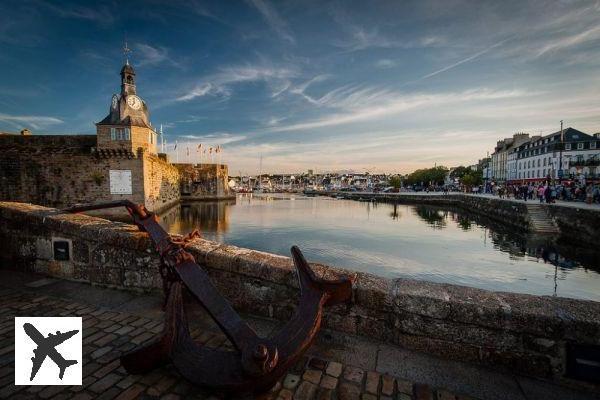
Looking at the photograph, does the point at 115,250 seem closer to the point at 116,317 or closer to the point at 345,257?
the point at 116,317

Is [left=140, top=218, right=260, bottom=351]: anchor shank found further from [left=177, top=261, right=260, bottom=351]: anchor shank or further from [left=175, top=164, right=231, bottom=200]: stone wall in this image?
[left=175, top=164, right=231, bottom=200]: stone wall

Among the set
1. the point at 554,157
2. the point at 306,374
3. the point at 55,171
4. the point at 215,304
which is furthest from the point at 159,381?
the point at 554,157

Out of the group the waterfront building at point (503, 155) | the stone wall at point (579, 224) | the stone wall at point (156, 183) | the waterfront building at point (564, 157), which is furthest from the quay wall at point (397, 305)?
the waterfront building at point (503, 155)

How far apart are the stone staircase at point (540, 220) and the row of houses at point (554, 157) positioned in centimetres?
2383

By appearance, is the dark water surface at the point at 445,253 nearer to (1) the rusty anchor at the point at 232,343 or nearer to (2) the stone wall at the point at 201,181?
(1) the rusty anchor at the point at 232,343

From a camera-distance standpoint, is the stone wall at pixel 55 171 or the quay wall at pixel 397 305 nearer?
the quay wall at pixel 397 305

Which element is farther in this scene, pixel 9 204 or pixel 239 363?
pixel 9 204

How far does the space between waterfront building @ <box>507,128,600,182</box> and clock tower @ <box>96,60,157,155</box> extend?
180 ft

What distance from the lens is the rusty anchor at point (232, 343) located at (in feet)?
5.19

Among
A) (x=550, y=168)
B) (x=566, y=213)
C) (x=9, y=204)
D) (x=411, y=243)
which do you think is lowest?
(x=411, y=243)

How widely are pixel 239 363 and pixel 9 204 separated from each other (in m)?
5.17

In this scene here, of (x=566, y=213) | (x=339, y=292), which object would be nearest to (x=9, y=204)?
(x=339, y=292)

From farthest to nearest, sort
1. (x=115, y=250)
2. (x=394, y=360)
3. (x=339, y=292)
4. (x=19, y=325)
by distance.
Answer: (x=115, y=250) → (x=19, y=325) → (x=394, y=360) → (x=339, y=292)

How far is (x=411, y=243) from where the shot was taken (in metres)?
17.4
